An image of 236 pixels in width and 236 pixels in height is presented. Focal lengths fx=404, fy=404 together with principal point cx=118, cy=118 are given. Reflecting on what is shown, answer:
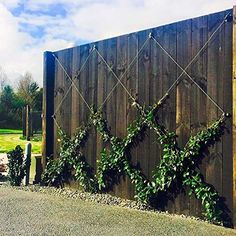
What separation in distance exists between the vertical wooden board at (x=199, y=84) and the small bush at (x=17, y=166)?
363cm

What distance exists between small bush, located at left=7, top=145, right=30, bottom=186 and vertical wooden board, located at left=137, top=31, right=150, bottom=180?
267 cm

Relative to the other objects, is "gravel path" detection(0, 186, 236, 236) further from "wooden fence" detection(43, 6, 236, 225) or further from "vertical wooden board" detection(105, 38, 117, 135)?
"vertical wooden board" detection(105, 38, 117, 135)

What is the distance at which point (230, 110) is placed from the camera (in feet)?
16.7

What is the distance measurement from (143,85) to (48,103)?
2520 mm

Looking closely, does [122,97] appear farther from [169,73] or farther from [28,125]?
[28,125]

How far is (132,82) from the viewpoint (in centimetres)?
636

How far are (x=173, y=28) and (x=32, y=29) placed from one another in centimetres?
599

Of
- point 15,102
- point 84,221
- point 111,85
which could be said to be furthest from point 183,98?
point 15,102

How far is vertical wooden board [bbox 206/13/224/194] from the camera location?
5199 millimetres

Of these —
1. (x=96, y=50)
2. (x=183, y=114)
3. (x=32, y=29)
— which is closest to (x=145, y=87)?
(x=183, y=114)

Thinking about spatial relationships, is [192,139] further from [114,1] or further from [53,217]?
[114,1]

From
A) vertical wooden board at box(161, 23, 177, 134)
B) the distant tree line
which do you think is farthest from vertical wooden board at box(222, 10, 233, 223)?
the distant tree line

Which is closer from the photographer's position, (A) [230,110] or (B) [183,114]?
(A) [230,110]

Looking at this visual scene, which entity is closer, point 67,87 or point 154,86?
point 154,86
